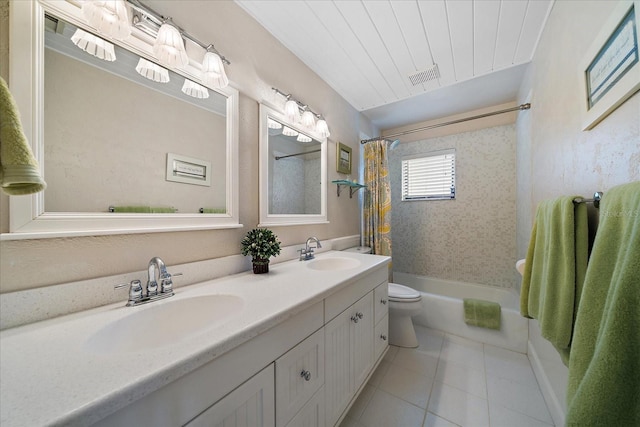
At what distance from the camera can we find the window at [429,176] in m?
2.57

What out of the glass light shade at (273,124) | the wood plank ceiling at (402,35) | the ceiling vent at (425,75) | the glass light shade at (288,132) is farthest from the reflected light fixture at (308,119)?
the ceiling vent at (425,75)

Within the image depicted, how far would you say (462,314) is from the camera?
1840 mm

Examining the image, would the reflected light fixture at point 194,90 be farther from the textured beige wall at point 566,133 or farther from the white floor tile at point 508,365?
the white floor tile at point 508,365

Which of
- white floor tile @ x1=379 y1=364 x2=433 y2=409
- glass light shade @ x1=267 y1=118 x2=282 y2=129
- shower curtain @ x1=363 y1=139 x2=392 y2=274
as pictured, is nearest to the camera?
white floor tile @ x1=379 y1=364 x2=433 y2=409

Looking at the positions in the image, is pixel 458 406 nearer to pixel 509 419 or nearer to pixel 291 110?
pixel 509 419

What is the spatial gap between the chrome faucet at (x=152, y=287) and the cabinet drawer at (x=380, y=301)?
113cm

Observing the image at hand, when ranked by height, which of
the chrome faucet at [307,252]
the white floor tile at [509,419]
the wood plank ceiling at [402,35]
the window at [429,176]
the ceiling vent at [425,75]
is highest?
the wood plank ceiling at [402,35]

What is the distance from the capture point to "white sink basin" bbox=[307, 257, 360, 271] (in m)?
1.46

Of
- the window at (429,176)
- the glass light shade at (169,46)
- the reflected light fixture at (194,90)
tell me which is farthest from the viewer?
the window at (429,176)

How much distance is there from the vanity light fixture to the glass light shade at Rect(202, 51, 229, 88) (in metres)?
0.41

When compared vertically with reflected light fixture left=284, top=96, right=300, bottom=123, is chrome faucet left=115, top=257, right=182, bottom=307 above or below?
below

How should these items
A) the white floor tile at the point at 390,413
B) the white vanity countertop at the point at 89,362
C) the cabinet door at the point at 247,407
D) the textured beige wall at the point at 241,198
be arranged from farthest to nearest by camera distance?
the white floor tile at the point at 390,413 < the textured beige wall at the point at 241,198 < the cabinet door at the point at 247,407 < the white vanity countertop at the point at 89,362

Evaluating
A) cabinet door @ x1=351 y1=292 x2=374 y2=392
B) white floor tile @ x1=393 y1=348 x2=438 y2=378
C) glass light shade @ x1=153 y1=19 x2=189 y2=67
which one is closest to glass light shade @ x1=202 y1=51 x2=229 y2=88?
glass light shade @ x1=153 y1=19 x2=189 y2=67

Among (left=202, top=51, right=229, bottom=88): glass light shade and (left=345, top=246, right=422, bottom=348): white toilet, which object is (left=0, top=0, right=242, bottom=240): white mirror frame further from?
(left=345, top=246, right=422, bottom=348): white toilet
